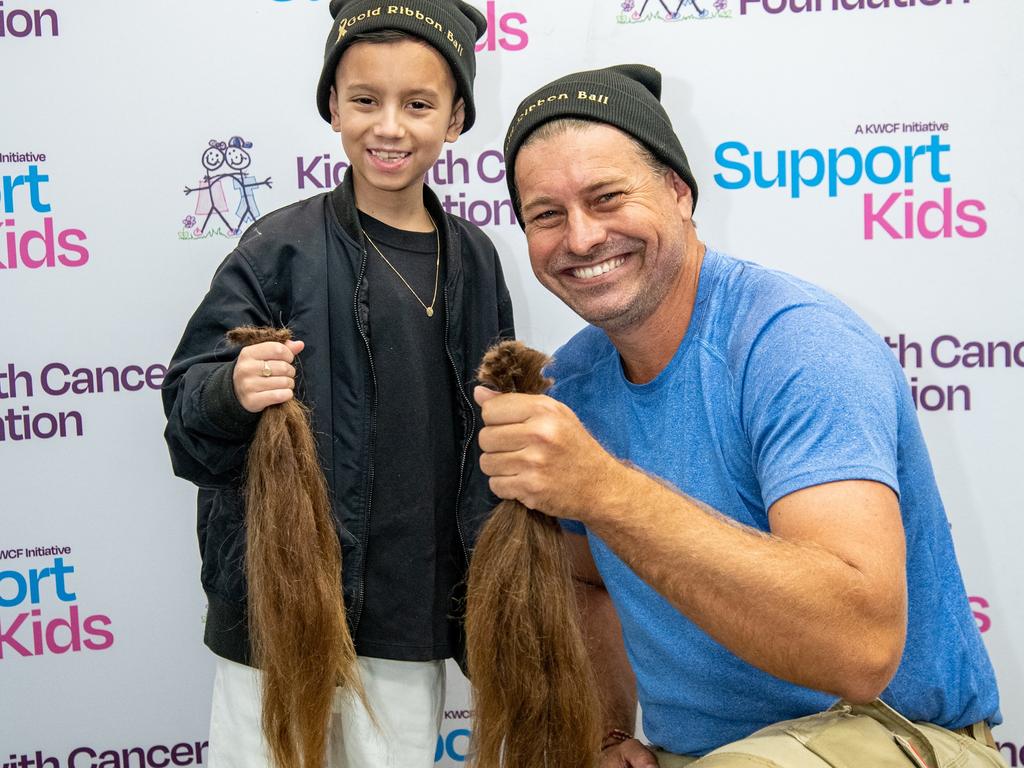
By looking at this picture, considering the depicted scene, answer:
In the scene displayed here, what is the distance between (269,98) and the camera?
258cm

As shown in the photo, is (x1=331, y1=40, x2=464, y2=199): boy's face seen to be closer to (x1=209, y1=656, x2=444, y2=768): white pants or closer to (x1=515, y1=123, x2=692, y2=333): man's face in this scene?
(x1=515, y1=123, x2=692, y2=333): man's face

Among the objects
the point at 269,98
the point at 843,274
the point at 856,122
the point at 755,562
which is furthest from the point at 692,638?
the point at 269,98

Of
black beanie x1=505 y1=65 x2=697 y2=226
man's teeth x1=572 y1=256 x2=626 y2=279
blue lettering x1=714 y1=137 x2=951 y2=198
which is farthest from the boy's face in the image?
blue lettering x1=714 y1=137 x2=951 y2=198

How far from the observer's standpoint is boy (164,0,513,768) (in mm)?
1865

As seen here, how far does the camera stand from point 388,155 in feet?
6.29

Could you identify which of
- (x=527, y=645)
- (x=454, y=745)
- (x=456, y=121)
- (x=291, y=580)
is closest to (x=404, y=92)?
(x=456, y=121)

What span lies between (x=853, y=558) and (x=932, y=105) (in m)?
1.77

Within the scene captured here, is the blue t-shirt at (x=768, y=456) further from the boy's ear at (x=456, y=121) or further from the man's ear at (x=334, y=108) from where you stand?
the man's ear at (x=334, y=108)

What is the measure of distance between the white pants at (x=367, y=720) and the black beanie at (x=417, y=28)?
3.97 feet

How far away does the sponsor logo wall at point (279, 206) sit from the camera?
256 cm

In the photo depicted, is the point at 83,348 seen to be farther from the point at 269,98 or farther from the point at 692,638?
the point at 692,638

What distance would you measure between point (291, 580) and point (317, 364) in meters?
0.45

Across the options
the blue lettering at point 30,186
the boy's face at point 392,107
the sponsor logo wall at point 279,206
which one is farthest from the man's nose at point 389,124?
the blue lettering at point 30,186

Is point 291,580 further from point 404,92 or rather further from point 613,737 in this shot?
point 404,92
